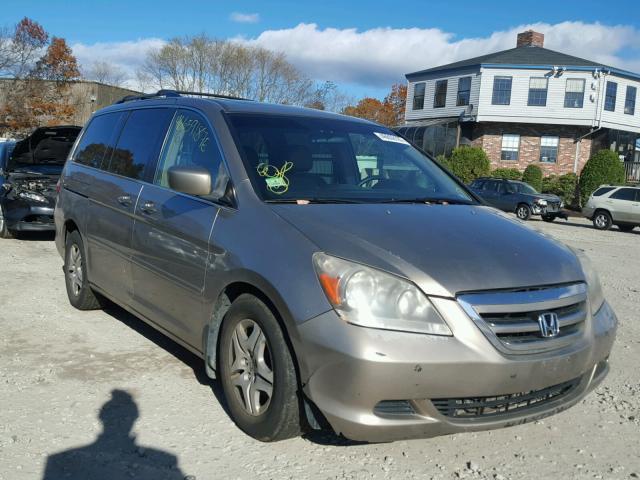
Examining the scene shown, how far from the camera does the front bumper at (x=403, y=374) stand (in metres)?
2.78

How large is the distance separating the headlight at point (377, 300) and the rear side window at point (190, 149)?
1.20 meters

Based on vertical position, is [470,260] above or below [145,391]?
above

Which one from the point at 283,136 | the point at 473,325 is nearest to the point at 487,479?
the point at 473,325

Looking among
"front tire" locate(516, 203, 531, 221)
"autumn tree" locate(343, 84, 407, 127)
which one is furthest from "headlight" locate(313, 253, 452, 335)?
"autumn tree" locate(343, 84, 407, 127)

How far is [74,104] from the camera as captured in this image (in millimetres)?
52281

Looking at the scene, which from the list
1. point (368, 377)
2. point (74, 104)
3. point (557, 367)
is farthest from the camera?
point (74, 104)

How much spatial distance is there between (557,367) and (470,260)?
2.14ft

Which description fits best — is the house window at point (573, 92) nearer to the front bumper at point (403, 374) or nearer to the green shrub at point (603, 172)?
the green shrub at point (603, 172)

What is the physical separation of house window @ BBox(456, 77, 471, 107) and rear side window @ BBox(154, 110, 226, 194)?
1405 inches

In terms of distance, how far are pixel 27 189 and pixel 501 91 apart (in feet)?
105

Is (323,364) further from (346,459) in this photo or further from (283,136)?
(283,136)

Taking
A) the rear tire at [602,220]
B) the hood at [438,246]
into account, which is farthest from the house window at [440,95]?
the hood at [438,246]

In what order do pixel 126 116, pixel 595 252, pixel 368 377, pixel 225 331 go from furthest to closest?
pixel 595 252 → pixel 126 116 → pixel 225 331 → pixel 368 377

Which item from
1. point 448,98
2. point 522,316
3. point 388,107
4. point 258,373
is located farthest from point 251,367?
point 388,107
